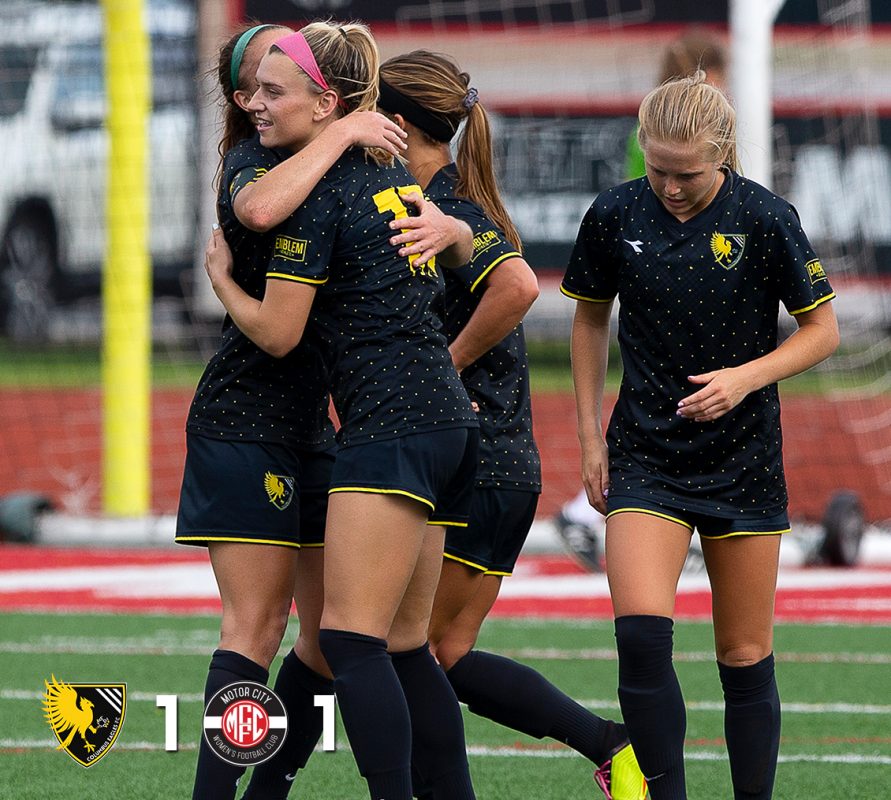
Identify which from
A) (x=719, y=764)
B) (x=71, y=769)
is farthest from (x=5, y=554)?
(x=719, y=764)

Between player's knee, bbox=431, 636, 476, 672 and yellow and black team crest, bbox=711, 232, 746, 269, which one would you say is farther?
player's knee, bbox=431, 636, 476, 672

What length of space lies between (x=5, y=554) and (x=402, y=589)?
632 cm

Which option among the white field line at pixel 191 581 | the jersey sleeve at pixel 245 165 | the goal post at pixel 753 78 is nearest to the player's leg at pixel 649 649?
the jersey sleeve at pixel 245 165

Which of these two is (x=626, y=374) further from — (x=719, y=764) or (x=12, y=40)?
(x=12, y=40)

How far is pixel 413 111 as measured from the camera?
4102mm

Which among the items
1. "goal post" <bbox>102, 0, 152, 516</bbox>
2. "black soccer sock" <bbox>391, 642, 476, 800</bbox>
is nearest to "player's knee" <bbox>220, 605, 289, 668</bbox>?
"black soccer sock" <bbox>391, 642, 476, 800</bbox>

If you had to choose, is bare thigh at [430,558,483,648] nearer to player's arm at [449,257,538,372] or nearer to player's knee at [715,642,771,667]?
player's arm at [449,257,538,372]

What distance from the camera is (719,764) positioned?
4.81m

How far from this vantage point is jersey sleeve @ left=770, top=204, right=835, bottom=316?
12.4 feet

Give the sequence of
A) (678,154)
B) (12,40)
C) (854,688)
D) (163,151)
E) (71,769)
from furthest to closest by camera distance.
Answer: (163,151) → (12,40) → (854,688) → (71,769) → (678,154)

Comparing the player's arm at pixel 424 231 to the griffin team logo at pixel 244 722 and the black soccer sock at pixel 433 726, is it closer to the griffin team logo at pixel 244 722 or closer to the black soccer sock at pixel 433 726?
the black soccer sock at pixel 433 726

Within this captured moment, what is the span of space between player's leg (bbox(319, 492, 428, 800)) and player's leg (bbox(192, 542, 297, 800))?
0.25m

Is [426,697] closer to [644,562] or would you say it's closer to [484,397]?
[644,562]

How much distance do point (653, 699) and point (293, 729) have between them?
83cm
